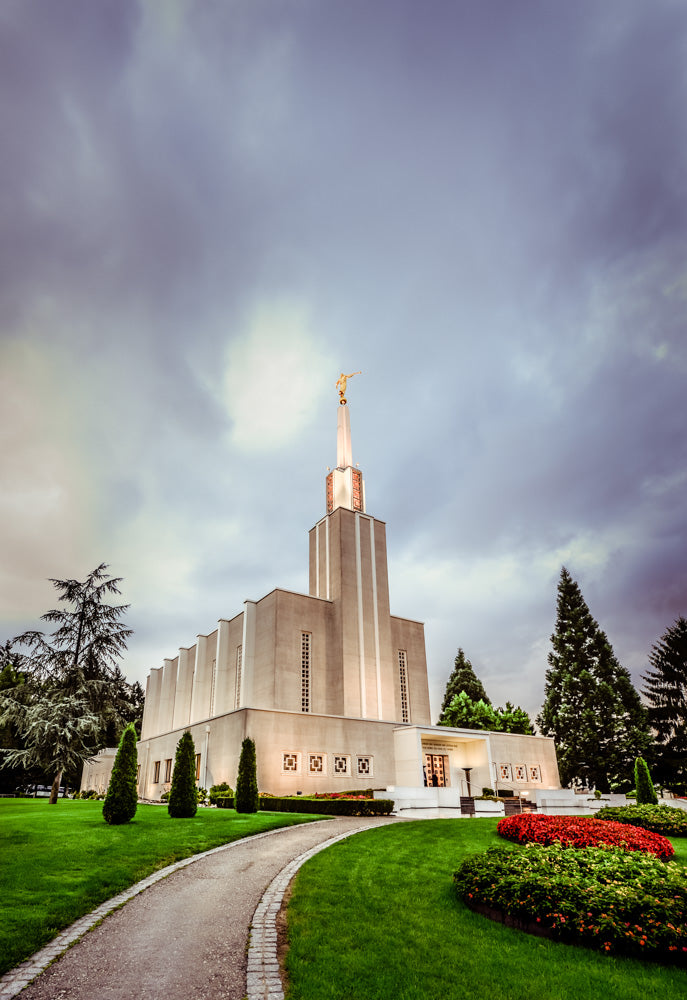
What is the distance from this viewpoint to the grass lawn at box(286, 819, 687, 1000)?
5.83 meters

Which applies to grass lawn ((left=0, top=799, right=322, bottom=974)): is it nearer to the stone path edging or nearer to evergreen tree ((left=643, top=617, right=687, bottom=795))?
the stone path edging

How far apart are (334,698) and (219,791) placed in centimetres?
1060

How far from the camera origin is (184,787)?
19609 mm

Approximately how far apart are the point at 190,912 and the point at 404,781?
28.1 metres

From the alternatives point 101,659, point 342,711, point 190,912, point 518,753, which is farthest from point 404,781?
point 190,912

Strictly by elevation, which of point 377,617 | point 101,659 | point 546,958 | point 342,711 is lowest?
point 546,958

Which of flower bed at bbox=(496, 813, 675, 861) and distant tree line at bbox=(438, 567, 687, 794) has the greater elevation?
distant tree line at bbox=(438, 567, 687, 794)

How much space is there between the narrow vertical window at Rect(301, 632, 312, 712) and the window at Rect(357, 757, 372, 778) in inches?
194

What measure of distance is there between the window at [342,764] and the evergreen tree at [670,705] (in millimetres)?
27242

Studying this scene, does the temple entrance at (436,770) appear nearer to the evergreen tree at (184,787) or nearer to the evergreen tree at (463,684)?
the evergreen tree at (184,787)

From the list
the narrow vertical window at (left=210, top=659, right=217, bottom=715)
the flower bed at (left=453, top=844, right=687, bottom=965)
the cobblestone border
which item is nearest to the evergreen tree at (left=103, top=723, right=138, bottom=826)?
the cobblestone border

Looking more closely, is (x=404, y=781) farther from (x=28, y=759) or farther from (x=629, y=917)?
(x=629, y=917)

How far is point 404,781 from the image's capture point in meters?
33.7

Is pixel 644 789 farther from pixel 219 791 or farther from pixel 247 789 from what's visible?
pixel 219 791
